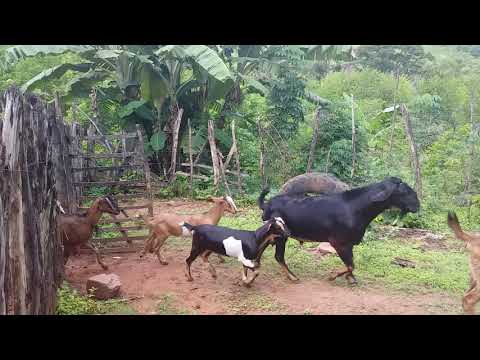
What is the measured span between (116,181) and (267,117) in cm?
658

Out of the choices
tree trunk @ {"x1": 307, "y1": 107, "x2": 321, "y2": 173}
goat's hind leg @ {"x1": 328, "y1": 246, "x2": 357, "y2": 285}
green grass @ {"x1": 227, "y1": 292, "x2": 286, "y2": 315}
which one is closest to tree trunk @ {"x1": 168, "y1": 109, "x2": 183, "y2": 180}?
tree trunk @ {"x1": 307, "y1": 107, "x2": 321, "y2": 173}

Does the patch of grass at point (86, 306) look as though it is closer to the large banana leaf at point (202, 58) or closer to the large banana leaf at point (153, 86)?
the large banana leaf at point (202, 58)

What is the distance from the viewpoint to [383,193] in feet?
23.5

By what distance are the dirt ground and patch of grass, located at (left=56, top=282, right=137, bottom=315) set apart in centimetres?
20

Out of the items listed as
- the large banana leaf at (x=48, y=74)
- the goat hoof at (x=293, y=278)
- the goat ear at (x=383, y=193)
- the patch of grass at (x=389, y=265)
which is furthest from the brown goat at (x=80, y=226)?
the large banana leaf at (x=48, y=74)

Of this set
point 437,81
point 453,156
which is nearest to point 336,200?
point 453,156

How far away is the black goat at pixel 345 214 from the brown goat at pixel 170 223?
1112 millimetres

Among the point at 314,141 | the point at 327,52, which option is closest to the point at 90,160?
the point at 314,141

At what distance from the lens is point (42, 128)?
6.23 metres

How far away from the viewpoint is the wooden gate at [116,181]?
8.52m

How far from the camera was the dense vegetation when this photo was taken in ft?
40.6

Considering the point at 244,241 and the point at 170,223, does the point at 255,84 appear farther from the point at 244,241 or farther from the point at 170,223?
the point at 244,241

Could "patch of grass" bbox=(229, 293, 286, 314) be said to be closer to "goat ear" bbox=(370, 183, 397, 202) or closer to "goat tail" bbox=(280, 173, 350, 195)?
"goat ear" bbox=(370, 183, 397, 202)

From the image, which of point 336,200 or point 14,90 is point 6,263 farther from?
point 336,200
